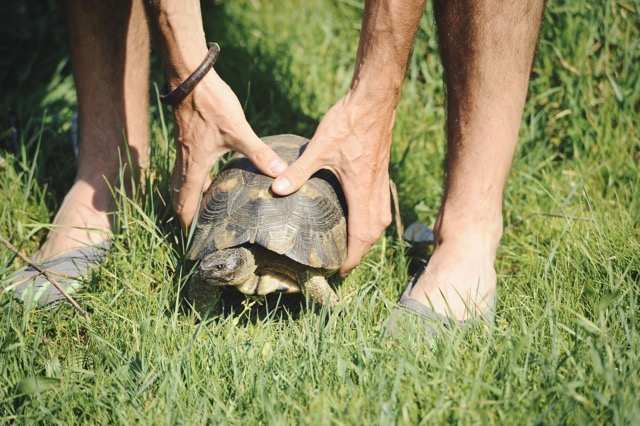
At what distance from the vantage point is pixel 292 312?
7.91 feet

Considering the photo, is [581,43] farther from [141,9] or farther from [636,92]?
[141,9]

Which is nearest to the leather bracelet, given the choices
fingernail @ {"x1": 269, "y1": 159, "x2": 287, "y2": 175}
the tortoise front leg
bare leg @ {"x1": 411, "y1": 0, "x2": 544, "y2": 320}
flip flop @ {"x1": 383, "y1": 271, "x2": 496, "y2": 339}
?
fingernail @ {"x1": 269, "y1": 159, "x2": 287, "y2": 175}

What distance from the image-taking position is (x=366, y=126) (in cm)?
224

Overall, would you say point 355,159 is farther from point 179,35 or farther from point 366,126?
point 179,35

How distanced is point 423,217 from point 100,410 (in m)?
1.84

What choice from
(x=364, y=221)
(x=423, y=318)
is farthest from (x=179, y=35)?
(x=423, y=318)

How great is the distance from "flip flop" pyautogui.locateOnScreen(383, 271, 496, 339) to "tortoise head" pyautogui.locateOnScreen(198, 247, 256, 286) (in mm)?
561

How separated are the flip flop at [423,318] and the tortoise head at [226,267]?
1.84ft

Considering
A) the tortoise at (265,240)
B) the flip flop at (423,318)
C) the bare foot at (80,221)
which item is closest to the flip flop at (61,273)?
the bare foot at (80,221)

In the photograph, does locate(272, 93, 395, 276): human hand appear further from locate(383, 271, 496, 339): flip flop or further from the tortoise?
locate(383, 271, 496, 339): flip flop

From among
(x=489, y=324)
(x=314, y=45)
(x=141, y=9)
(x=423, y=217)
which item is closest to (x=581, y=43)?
(x=423, y=217)

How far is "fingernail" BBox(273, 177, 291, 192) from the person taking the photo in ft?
7.24

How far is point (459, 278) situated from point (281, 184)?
2.64ft

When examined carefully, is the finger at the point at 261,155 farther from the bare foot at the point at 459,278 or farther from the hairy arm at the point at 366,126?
the bare foot at the point at 459,278
